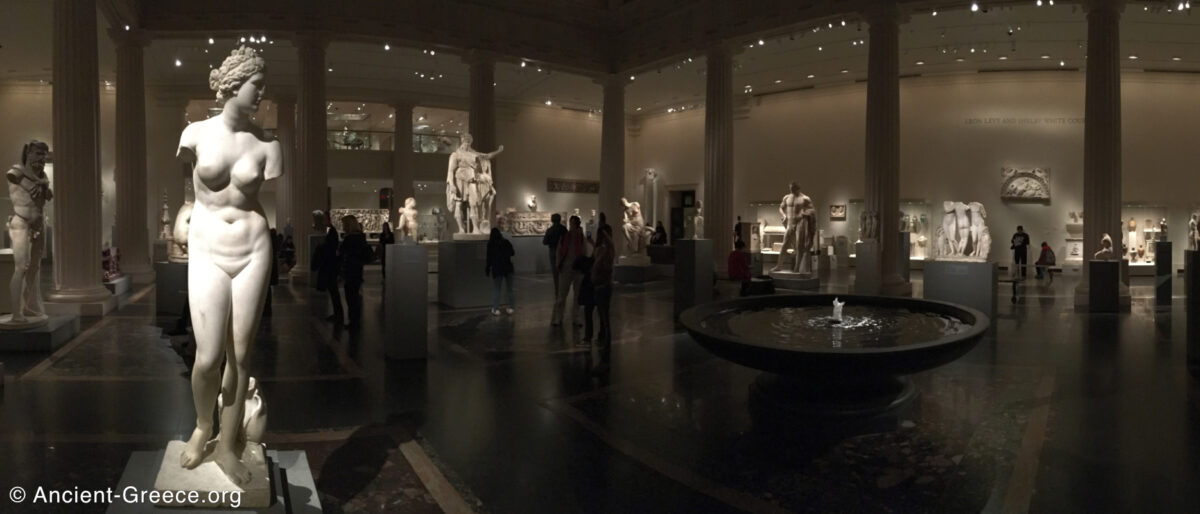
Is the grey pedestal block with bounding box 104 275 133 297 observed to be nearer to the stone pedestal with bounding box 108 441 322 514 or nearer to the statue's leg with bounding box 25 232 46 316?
the statue's leg with bounding box 25 232 46 316

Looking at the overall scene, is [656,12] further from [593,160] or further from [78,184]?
[78,184]

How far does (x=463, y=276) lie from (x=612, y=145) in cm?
1056

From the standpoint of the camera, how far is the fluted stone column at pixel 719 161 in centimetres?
1803

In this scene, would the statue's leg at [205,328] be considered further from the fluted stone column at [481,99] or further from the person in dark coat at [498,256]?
the fluted stone column at [481,99]

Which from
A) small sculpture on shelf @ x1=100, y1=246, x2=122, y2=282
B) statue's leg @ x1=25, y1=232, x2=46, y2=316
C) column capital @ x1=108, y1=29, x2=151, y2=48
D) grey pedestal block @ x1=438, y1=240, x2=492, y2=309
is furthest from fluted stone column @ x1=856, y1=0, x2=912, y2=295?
column capital @ x1=108, y1=29, x2=151, y2=48

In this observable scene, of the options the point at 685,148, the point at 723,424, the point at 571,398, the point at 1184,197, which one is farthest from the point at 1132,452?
the point at 685,148

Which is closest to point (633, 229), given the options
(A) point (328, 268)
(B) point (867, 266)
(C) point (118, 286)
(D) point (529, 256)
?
(D) point (529, 256)

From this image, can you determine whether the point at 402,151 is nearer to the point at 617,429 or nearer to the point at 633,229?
the point at 633,229

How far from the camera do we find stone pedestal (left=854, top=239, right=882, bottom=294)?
1381cm

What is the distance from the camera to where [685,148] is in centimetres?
2902

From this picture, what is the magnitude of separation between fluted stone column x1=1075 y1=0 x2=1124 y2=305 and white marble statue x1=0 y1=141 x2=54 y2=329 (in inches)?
670

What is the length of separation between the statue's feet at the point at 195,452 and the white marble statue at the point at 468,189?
11.4 meters

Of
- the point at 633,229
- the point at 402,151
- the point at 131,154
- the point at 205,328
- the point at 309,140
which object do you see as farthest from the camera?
the point at 402,151

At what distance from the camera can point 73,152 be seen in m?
10.9
